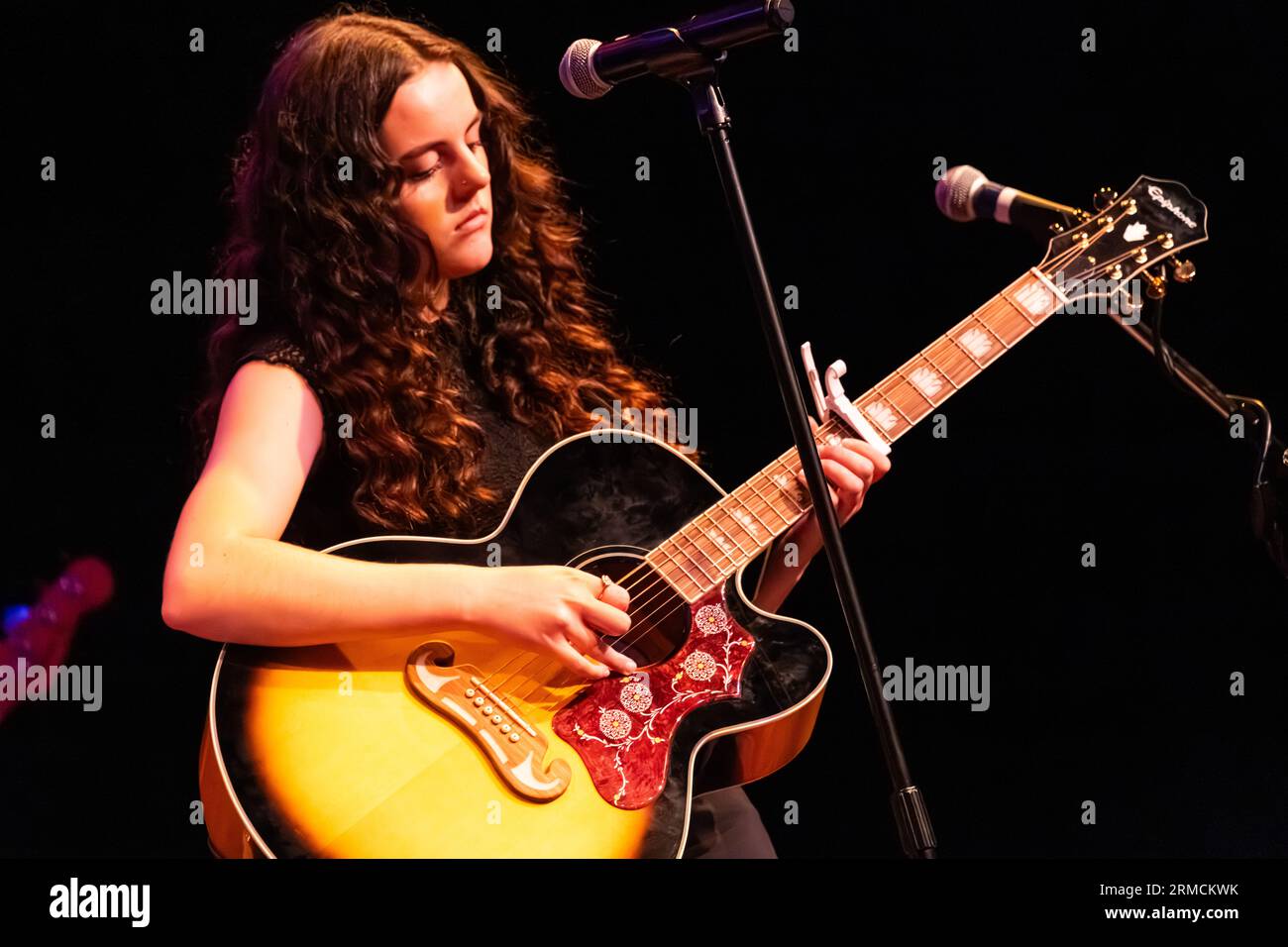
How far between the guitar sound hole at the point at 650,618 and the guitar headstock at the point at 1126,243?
85 centimetres

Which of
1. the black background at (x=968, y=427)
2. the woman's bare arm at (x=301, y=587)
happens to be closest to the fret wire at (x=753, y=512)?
the woman's bare arm at (x=301, y=587)

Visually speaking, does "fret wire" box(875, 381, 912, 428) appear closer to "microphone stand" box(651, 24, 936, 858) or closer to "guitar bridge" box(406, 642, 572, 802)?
"microphone stand" box(651, 24, 936, 858)

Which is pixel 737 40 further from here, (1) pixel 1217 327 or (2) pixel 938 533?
(1) pixel 1217 327

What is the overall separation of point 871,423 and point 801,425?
23.5 inches

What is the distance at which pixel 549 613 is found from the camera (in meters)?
1.86

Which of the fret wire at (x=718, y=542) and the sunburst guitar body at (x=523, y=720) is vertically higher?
the fret wire at (x=718, y=542)

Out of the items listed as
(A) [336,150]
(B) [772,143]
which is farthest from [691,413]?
(A) [336,150]

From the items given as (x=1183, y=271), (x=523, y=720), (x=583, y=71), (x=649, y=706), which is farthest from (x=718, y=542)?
(x=1183, y=271)

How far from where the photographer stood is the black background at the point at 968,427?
261 cm

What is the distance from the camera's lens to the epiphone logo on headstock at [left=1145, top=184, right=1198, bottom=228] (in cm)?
214

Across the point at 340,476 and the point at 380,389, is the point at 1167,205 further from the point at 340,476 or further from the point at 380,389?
the point at 340,476

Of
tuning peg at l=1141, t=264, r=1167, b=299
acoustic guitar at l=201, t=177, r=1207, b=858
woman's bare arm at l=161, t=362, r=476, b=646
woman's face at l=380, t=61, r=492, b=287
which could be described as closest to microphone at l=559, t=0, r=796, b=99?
woman's face at l=380, t=61, r=492, b=287

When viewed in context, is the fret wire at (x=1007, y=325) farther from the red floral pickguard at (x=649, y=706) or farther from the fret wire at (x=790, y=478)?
the red floral pickguard at (x=649, y=706)

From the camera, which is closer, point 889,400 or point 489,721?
point 489,721
